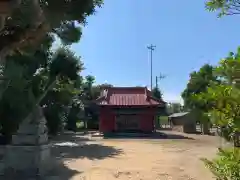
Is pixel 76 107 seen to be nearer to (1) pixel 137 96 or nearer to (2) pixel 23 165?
(1) pixel 137 96

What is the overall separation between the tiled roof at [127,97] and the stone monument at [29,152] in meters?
21.6

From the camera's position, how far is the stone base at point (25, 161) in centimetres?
1268

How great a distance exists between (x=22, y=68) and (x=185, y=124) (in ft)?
107

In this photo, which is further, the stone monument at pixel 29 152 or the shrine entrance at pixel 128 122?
the shrine entrance at pixel 128 122

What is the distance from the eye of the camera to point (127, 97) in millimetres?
36312

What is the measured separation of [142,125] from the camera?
116 ft

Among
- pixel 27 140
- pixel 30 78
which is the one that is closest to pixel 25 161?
pixel 27 140

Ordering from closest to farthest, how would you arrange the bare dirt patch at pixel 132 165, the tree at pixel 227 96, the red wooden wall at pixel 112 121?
the tree at pixel 227 96
the bare dirt patch at pixel 132 165
the red wooden wall at pixel 112 121

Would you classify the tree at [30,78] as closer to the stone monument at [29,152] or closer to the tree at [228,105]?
the stone monument at [29,152]

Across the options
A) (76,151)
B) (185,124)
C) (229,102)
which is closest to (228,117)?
(229,102)

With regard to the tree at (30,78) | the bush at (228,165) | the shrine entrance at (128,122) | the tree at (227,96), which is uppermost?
the tree at (30,78)

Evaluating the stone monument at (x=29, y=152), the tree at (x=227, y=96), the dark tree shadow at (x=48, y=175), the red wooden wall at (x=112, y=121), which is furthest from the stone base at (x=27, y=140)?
the red wooden wall at (x=112, y=121)

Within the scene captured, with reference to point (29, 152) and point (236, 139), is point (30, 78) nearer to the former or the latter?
point (29, 152)

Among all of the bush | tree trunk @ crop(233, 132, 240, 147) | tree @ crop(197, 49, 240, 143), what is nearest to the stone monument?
the bush
